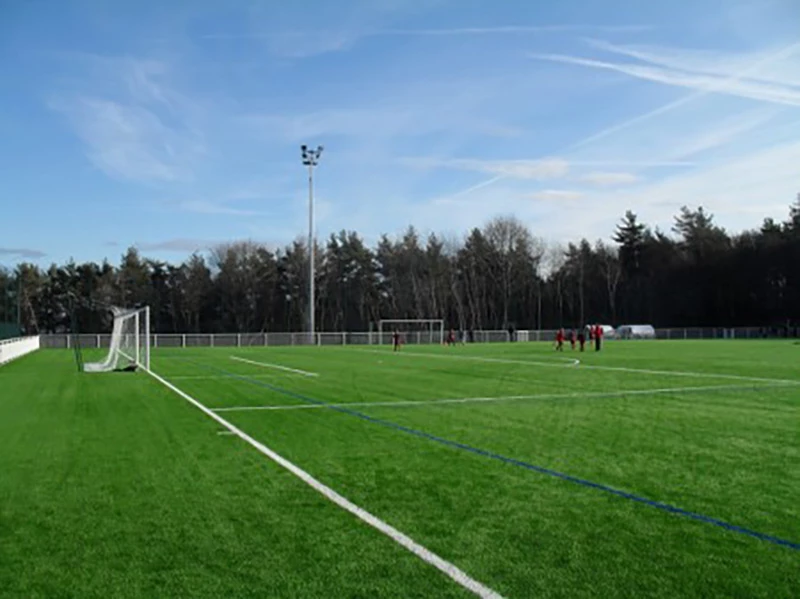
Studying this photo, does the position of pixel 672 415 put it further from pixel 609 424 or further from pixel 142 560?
pixel 142 560

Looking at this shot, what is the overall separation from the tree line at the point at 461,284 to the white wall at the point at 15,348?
3179 cm

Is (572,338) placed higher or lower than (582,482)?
higher

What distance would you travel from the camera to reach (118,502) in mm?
6703

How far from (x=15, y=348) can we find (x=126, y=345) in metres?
5.03

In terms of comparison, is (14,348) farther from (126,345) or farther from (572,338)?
(572,338)

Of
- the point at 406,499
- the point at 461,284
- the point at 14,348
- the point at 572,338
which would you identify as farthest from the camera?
the point at 461,284

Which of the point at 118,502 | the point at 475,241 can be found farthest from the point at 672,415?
the point at 475,241

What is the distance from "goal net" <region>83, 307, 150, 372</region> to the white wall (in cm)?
336

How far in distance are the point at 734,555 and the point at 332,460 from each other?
4658mm

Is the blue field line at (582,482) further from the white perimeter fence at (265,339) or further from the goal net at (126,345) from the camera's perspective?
the white perimeter fence at (265,339)

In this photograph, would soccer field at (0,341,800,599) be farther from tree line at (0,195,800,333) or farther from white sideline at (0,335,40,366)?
→ tree line at (0,195,800,333)

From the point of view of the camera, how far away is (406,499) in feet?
21.7

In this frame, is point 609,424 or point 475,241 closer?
point 609,424

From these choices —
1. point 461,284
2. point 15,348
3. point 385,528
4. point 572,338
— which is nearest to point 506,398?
point 385,528
